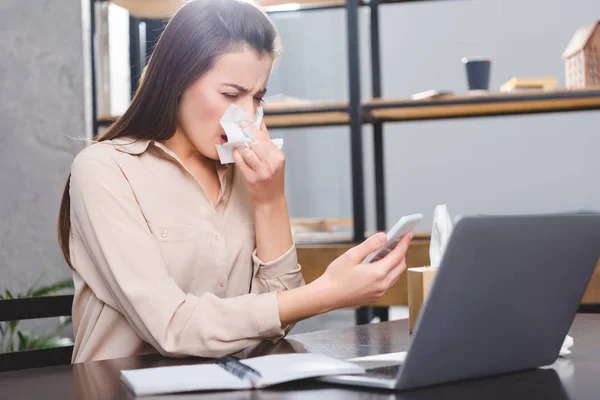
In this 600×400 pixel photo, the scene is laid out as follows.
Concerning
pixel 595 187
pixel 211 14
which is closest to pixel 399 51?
pixel 595 187

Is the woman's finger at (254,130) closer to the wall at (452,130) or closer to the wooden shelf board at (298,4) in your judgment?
the wooden shelf board at (298,4)

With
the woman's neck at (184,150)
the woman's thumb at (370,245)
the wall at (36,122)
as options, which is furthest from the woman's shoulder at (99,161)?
the wall at (36,122)

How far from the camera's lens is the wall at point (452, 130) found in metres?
3.75

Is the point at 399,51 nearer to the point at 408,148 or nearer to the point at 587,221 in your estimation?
the point at 408,148

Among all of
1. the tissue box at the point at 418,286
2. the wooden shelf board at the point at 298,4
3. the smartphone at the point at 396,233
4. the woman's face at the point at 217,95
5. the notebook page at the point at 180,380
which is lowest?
the notebook page at the point at 180,380

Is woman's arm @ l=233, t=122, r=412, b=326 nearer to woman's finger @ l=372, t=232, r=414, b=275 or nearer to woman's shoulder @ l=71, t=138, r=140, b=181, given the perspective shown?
woman's finger @ l=372, t=232, r=414, b=275

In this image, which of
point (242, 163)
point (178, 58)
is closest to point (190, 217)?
point (242, 163)

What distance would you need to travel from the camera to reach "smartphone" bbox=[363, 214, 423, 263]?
91cm

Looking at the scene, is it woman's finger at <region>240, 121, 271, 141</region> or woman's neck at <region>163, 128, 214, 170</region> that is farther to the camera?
woman's neck at <region>163, 128, 214, 170</region>

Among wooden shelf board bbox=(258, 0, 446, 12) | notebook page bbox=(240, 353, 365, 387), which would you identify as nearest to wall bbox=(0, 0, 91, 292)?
wooden shelf board bbox=(258, 0, 446, 12)

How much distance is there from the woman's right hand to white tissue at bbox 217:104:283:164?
1.22ft

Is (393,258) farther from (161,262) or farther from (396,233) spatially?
(161,262)

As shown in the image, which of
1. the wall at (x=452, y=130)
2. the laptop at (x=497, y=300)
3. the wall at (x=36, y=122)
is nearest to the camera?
the laptop at (x=497, y=300)

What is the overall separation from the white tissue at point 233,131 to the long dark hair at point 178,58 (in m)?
0.09
